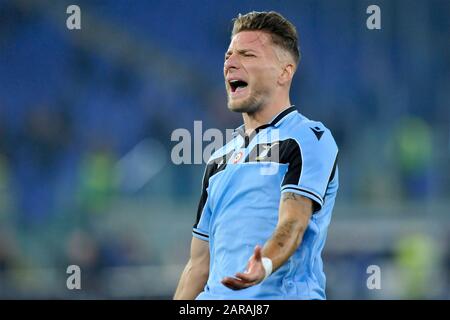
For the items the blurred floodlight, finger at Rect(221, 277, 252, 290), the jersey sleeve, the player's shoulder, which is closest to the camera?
finger at Rect(221, 277, 252, 290)

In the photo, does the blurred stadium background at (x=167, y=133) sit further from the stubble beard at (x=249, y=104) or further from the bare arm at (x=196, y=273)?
the stubble beard at (x=249, y=104)

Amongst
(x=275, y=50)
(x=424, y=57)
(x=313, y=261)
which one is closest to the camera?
(x=313, y=261)

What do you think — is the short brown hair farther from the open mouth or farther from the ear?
the open mouth

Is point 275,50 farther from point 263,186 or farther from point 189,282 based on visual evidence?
point 189,282

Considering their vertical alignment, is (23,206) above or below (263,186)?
below

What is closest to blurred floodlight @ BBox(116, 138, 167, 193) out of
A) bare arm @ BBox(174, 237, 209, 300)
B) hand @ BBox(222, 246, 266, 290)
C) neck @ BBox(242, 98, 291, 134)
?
bare arm @ BBox(174, 237, 209, 300)

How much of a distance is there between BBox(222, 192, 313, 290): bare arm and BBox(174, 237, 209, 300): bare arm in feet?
2.02

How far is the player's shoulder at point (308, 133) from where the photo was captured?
132 inches

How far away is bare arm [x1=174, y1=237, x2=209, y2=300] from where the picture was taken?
146 inches

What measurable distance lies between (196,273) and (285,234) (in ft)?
2.38

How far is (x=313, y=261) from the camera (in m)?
3.31

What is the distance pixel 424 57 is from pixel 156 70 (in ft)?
9.87
